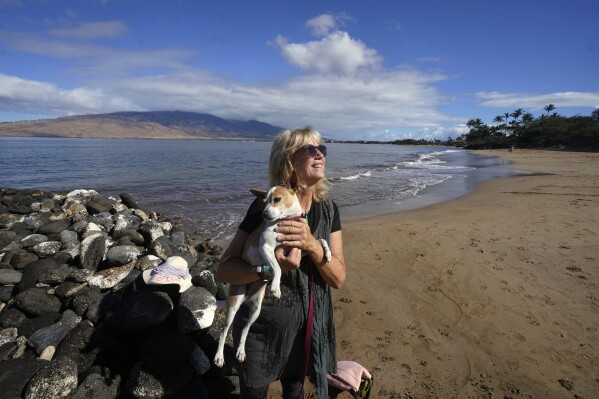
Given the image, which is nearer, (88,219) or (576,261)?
(576,261)

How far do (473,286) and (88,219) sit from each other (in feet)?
31.4

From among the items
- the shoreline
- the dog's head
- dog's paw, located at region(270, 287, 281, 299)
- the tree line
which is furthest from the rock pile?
the tree line

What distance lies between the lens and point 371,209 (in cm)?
1289

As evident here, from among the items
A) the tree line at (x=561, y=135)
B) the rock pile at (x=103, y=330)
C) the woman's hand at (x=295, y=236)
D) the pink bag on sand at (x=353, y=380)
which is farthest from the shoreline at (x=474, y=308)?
the tree line at (x=561, y=135)

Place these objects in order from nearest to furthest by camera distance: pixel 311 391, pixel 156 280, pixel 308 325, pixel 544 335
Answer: pixel 308 325 < pixel 311 391 < pixel 156 280 < pixel 544 335

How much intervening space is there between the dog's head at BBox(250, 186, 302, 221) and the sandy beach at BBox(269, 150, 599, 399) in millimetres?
2587

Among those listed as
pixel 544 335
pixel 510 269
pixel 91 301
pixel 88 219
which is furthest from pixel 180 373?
pixel 88 219

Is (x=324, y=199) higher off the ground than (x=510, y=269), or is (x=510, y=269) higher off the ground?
(x=324, y=199)

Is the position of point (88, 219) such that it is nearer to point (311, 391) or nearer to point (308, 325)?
point (311, 391)

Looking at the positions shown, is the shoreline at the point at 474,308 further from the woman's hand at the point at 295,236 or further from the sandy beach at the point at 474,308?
the woman's hand at the point at 295,236

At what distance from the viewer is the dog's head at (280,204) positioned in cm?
220

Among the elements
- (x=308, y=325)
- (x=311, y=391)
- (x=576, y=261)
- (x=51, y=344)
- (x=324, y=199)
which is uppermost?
(x=324, y=199)

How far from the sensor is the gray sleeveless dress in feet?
7.62

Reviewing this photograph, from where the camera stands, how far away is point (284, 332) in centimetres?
232
